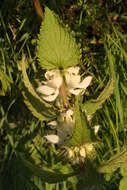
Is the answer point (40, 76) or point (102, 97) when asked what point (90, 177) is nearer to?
point (102, 97)

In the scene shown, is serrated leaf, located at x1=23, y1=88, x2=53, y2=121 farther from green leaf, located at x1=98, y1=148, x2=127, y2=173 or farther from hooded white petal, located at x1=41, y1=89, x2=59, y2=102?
green leaf, located at x1=98, y1=148, x2=127, y2=173

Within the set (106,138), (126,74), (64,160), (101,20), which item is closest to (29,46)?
(101,20)

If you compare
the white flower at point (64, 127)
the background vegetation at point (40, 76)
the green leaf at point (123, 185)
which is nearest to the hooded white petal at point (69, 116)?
the white flower at point (64, 127)

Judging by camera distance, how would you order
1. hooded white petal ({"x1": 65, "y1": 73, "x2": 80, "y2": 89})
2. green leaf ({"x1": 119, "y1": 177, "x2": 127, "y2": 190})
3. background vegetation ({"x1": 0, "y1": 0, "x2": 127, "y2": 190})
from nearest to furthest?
hooded white petal ({"x1": 65, "y1": 73, "x2": 80, "y2": 89}), green leaf ({"x1": 119, "y1": 177, "x2": 127, "y2": 190}), background vegetation ({"x1": 0, "y1": 0, "x2": 127, "y2": 190})

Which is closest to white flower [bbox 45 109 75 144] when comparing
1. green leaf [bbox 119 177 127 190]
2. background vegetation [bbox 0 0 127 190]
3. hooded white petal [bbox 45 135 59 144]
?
hooded white petal [bbox 45 135 59 144]

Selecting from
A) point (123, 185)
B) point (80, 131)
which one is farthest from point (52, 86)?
point (123, 185)

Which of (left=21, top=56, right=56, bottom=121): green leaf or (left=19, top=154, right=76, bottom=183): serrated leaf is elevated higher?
(left=21, top=56, right=56, bottom=121): green leaf

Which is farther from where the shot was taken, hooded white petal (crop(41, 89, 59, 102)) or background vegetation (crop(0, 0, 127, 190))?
background vegetation (crop(0, 0, 127, 190))

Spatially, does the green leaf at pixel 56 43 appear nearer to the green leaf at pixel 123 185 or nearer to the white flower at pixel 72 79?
the white flower at pixel 72 79

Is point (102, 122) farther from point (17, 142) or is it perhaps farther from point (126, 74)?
point (17, 142)
